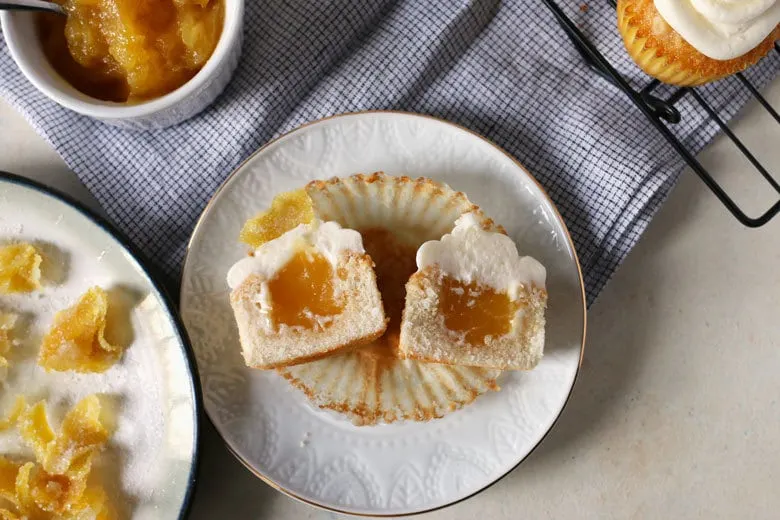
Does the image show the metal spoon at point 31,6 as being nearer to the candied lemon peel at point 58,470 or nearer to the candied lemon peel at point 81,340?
the candied lemon peel at point 81,340

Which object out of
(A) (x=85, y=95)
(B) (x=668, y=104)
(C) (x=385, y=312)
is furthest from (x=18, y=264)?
(B) (x=668, y=104)

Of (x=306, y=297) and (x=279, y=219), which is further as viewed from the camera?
(x=279, y=219)

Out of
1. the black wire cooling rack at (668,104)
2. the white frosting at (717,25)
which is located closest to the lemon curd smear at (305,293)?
the black wire cooling rack at (668,104)

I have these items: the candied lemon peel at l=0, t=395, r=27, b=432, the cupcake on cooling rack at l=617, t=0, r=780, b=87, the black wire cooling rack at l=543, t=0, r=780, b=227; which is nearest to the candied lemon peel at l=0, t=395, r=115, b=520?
the candied lemon peel at l=0, t=395, r=27, b=432

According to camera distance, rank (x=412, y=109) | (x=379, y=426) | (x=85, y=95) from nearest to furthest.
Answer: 1. (x=85, y=95)
2. (x=379, y=426)
3. (x=412, y=109)

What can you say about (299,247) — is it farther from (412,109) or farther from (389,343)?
(412,109)

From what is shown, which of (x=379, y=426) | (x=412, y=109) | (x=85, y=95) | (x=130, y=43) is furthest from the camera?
(x=412, y=109)
